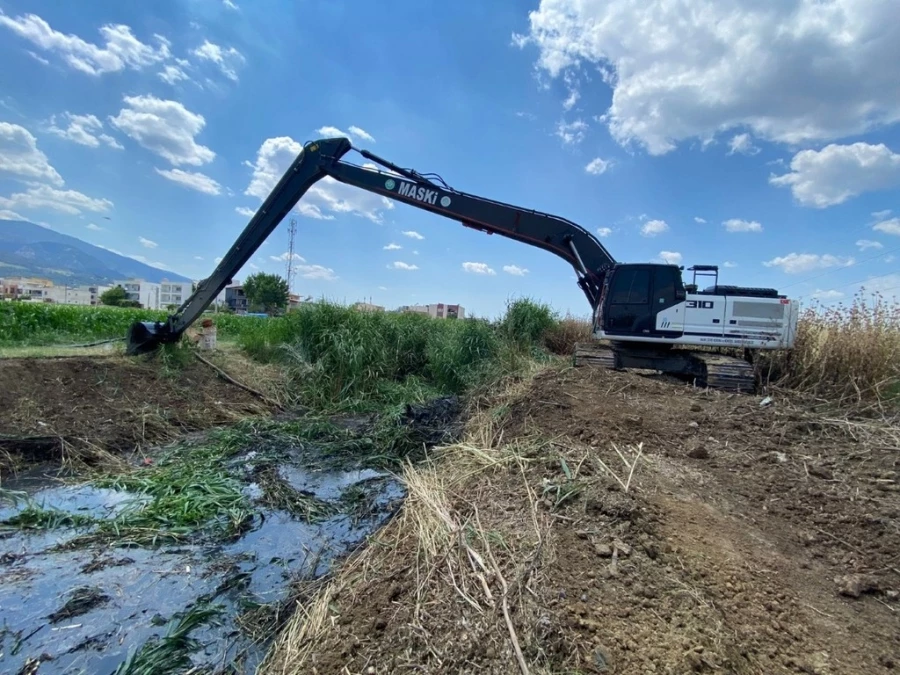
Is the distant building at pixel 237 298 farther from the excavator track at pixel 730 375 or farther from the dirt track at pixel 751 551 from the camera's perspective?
the dirt track at pixel 751 551

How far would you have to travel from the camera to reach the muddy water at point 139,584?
91.5 inches

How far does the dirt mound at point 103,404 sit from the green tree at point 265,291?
43908mm

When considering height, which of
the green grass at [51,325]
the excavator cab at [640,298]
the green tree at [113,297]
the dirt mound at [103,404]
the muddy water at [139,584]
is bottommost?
the muddy water at [139,584]

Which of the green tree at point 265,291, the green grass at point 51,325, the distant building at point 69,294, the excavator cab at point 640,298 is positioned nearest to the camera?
the excavator cab at point 640,298

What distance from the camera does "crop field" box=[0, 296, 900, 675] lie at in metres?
1.93

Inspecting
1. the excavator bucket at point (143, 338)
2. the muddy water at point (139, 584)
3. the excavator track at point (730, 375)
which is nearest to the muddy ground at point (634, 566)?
→ the muddy water at point (139, 584)

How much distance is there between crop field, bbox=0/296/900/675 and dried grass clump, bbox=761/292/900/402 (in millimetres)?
28

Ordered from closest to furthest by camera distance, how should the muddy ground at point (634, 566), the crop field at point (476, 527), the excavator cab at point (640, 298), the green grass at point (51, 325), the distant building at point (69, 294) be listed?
the muddy ground at point (634, 566) < the crop field at point (476, 527) < the excavator cab at point (640, 298) < the green grass at point (51, 325) < the distant building at point (69, 294)

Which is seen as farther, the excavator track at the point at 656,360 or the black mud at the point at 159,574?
the excavator track at the point at 656,360

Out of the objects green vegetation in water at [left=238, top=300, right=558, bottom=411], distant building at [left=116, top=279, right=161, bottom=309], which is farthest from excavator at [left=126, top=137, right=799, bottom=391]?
distant building at [left=116, top=279, right=161, bottom=309]

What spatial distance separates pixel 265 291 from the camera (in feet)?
165

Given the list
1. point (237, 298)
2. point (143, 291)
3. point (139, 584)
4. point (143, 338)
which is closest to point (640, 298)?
point (139, 584)

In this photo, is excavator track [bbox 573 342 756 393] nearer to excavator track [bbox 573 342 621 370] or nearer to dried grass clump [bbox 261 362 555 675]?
excavator track [bbox 573 342 621 370]

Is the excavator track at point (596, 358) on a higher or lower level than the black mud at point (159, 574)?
higher
